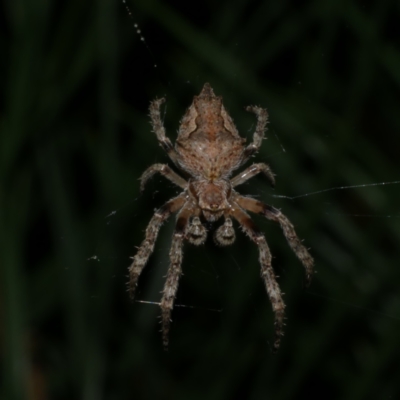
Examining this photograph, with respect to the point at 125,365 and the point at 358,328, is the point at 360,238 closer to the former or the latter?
the point at 358,328

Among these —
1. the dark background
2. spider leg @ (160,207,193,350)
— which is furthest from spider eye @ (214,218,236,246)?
the dark background

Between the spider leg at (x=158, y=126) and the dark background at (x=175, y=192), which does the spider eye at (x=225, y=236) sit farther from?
the dark background at (x=175, y=192)

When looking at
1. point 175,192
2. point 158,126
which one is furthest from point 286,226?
point 175,192

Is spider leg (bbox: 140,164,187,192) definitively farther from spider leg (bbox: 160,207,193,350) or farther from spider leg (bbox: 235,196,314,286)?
spider leg (bbox: 235,196,314,286)

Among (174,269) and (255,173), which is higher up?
(255,173)

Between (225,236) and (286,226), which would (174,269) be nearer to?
(225,236)

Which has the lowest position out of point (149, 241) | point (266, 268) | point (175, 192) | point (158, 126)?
point (266, 268)

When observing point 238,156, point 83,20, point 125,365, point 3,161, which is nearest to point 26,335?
point 125,365
